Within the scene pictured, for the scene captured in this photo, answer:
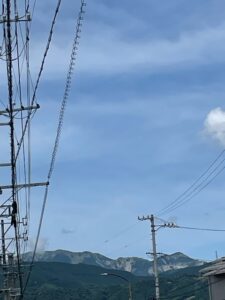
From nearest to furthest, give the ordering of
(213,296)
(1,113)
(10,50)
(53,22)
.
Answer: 1. (53,22)
2. (10,50)
3. (1,113)
4. (213,296)

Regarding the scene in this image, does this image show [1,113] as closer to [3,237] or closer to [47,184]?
[47,184]

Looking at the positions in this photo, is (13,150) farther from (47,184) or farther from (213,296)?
(213,296)

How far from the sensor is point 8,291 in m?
46.7

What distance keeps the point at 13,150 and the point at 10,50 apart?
14.7 ft

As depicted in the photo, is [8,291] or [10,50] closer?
[10,50]

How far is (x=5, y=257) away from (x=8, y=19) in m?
34.5

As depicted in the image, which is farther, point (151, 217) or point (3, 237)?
point (151, 217)

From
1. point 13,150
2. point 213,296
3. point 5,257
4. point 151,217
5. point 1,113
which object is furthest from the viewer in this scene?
point 151,217

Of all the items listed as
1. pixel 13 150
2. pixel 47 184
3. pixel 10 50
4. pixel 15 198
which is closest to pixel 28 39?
pixel 10 50

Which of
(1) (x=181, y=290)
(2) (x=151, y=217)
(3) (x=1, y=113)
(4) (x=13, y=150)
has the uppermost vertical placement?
Result: (1) (x=181, y=290)

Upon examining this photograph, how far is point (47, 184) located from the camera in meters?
25.8

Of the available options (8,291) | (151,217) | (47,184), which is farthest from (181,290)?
(47,184)

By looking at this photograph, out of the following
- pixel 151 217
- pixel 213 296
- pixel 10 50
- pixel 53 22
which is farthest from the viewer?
pixel 151 217

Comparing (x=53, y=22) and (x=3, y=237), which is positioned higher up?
(x=3, y=237)
